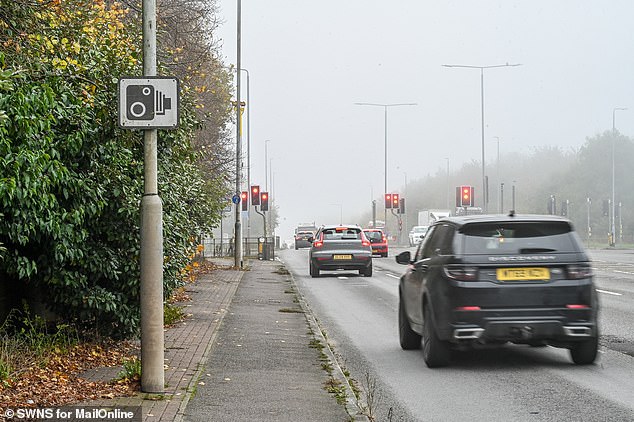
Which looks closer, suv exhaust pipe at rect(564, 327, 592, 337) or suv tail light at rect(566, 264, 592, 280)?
suv exhaust pipe at rect(564, 327, 592, 337)

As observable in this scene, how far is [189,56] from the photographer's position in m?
28.5

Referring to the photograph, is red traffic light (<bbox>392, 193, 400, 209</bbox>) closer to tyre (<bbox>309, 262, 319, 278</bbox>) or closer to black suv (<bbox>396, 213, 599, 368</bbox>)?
tyre (<bbox>309, 262, 319, 278</bbox>)

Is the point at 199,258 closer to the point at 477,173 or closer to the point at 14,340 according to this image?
the point at 14,340

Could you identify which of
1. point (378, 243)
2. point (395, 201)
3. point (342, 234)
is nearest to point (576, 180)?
point (395, 201)

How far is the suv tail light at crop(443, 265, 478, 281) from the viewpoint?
11.3 metres

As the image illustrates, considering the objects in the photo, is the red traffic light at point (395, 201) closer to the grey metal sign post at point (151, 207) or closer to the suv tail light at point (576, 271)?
the suv tail light at point (576, 271)

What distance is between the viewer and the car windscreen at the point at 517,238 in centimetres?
1150

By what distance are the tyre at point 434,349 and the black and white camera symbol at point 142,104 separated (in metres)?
3.91

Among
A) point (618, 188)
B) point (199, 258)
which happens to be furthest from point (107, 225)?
point (618, 188)

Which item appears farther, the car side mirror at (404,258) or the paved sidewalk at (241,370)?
the car side mirror at (404,258)

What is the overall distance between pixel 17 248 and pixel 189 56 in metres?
17.2

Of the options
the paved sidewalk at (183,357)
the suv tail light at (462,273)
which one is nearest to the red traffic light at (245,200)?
the paved sidewalk at (183,357)

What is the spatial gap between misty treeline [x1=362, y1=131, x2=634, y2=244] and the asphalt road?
8611 cm

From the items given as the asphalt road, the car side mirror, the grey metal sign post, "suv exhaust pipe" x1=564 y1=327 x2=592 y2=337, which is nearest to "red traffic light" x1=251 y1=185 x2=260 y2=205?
the asphalt road
